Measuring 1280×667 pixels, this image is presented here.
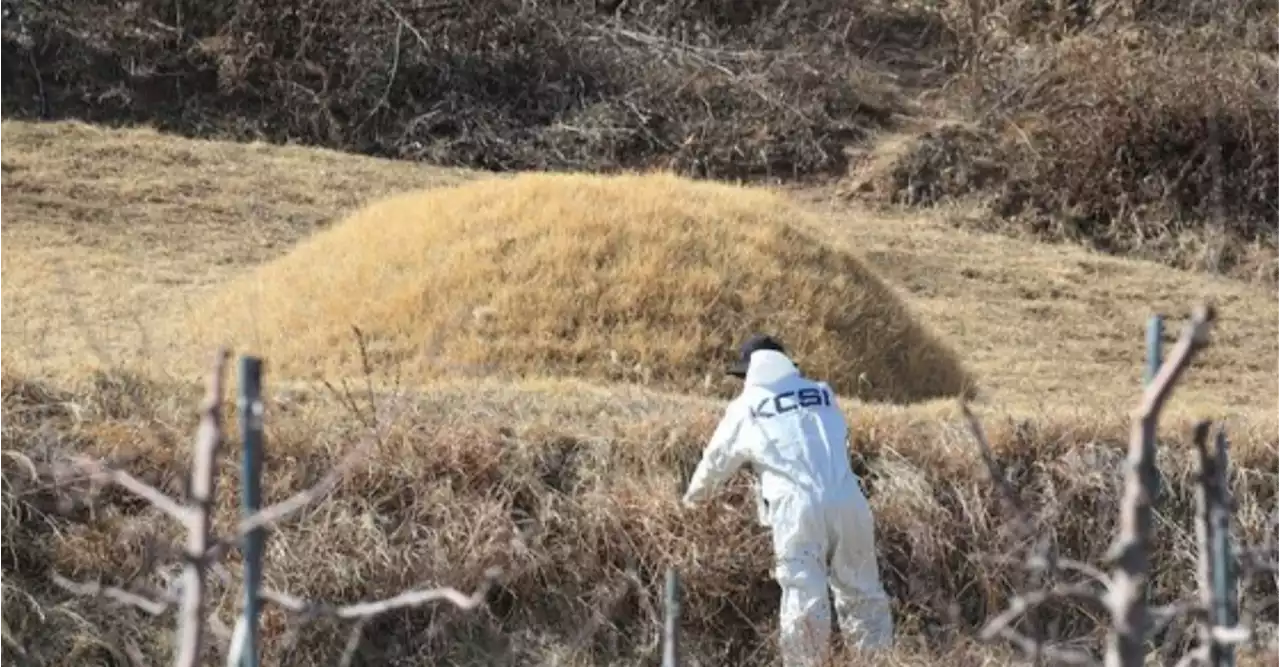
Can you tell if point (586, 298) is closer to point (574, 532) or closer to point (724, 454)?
point (574, 532)

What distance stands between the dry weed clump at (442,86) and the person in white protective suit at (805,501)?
14.1 metres

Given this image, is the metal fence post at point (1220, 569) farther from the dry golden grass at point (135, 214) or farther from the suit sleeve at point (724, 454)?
the dry golden grass at point (135, 214)

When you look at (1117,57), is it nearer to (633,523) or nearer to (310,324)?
(310,324)

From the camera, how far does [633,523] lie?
1001 centimetres

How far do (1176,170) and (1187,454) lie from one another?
1311 cm

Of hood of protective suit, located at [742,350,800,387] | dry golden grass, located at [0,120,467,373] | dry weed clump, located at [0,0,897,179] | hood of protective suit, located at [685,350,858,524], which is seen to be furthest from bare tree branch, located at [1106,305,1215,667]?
dry weed clump, located at [0,0,897,179]

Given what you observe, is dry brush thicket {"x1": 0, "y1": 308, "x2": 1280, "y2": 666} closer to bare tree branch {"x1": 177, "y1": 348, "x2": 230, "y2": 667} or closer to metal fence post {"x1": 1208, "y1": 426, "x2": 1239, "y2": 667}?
metal fence post {"x1": 1208, "y1": 426, "x2": 1239, "y2": 667}

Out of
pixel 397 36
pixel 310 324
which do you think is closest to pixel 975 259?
pixel 397 36

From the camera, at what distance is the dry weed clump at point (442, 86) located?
23.4 metres

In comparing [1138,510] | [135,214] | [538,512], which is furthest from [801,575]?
[135,214]

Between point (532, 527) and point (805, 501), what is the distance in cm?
140

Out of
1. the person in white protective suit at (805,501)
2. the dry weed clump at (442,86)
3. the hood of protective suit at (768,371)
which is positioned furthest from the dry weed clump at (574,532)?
the dry weed clump at (442,86)

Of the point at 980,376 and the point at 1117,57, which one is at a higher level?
the point at 1117,57

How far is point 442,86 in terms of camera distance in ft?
79.8
